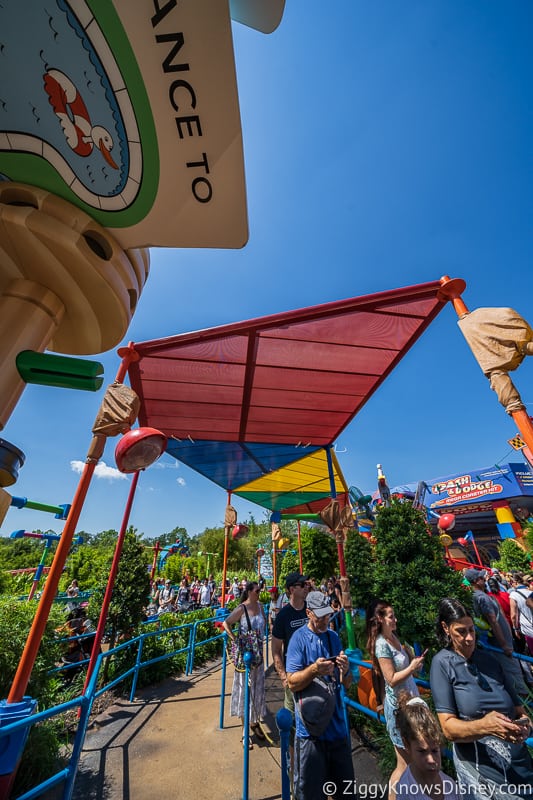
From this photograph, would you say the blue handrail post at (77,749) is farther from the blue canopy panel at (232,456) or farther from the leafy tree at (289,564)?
the leafy tree at (289,564)

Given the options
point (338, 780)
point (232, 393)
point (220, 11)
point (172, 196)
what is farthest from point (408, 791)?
point (232, 393)

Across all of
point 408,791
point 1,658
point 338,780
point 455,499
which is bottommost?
point 338,780

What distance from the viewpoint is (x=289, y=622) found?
3248mm

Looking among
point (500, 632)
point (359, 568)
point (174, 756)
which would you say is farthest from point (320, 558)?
point (174, 756)

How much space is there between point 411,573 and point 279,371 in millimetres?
3405

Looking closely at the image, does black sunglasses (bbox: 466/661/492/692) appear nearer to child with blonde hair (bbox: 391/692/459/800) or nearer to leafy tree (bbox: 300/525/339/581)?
child with blonde hair (bbox: 391/692/459/800)

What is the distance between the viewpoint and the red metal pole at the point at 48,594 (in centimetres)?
185

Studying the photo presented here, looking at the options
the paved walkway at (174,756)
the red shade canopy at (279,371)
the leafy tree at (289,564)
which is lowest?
the paved walkway at (174,756)

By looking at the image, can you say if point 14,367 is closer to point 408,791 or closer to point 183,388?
point 408,791

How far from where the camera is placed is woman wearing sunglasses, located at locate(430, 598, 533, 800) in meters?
1.69

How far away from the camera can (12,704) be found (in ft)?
5.52

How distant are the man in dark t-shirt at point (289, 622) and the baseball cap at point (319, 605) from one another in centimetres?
72

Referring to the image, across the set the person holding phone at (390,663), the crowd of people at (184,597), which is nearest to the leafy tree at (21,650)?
the person holding phone at (390,663)

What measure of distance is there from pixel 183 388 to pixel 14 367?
13.8ft
